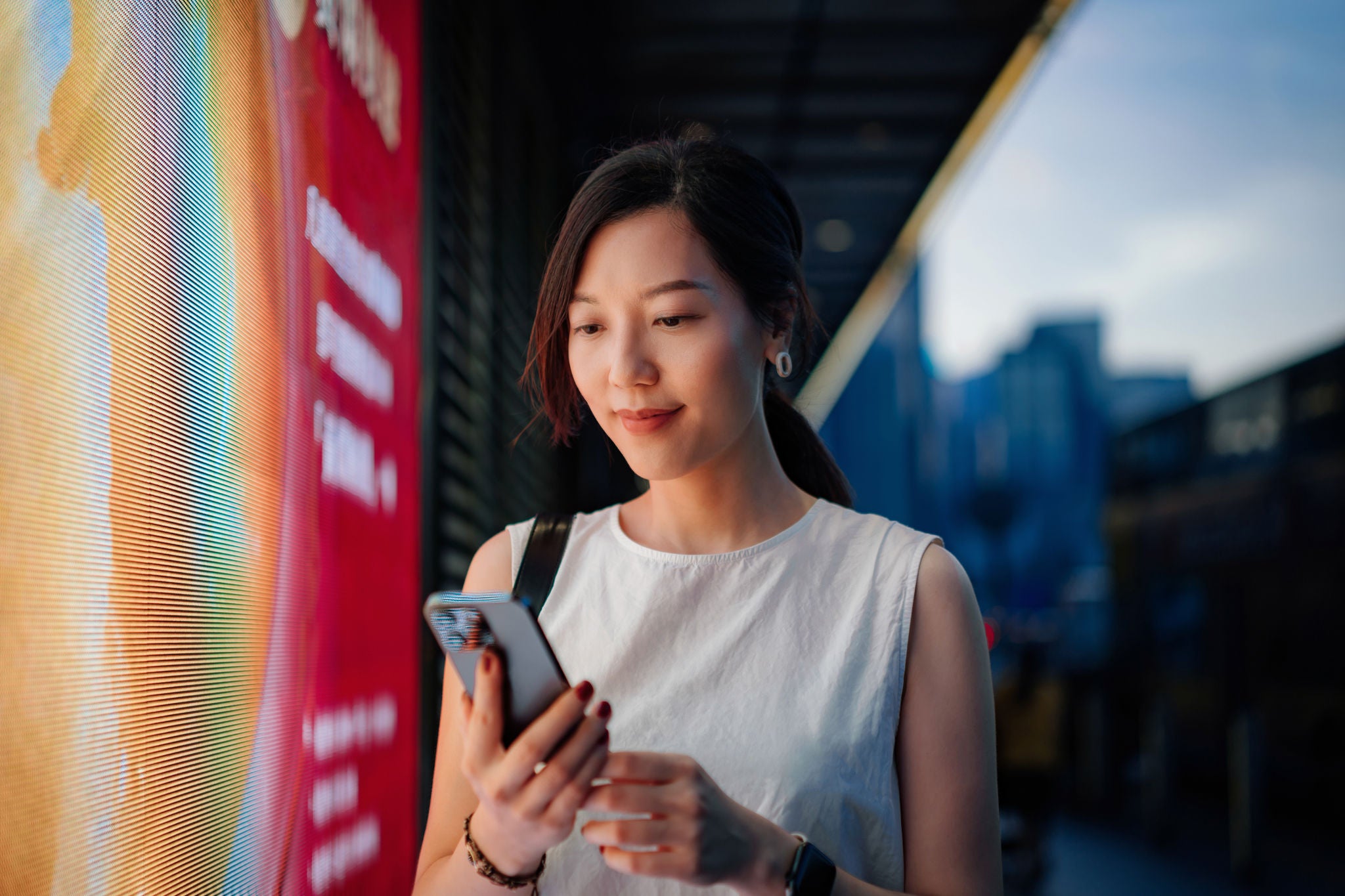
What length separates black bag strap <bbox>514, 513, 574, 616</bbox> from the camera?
1464 mm

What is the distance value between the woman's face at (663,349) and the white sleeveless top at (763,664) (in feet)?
0.63

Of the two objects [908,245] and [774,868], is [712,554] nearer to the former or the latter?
[774,868]

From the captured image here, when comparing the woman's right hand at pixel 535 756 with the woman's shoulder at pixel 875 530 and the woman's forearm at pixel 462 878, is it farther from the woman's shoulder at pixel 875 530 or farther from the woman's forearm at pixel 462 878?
the woman's shoulder at pixel 875 530

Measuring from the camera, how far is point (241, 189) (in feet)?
3.80

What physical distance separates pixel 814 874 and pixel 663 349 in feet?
2.00

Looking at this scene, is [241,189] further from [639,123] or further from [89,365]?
[639,123]

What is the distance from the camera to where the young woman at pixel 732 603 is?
1.28 m

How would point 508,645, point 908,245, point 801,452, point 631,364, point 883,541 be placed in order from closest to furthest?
point 508,645
point 631,364
point 883,541
point 801,452
point 908,245

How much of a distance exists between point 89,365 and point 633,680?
78 centimetres

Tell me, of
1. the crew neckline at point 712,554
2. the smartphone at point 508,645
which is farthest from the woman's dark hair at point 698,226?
the smartphone at point 508,645

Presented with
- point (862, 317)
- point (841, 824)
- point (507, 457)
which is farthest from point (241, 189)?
point (862, 317)

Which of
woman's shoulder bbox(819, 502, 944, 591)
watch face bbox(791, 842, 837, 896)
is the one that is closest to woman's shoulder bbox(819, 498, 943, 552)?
woman's shoulder bbox(819, 502, 944, 591)

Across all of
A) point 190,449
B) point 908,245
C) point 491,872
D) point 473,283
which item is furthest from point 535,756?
point 908,245

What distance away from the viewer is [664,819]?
1029 mm
